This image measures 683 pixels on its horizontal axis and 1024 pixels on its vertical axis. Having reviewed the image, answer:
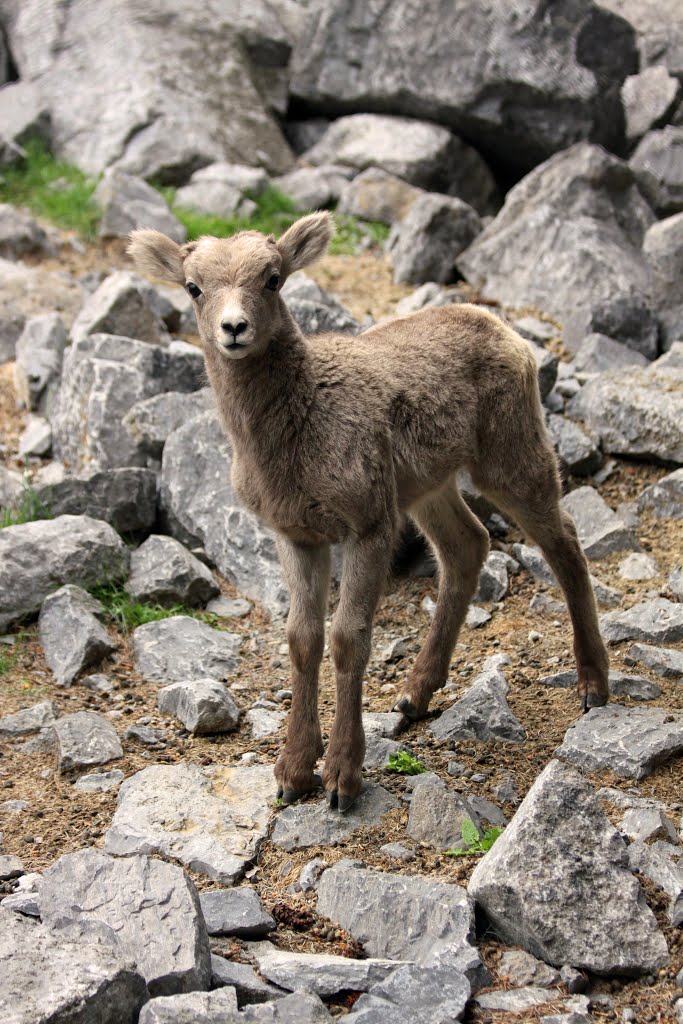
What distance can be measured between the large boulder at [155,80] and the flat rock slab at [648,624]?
11.7m

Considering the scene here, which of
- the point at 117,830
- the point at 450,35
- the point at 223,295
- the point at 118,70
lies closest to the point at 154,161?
the point at 118,70

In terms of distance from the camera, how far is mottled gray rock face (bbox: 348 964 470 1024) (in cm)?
441

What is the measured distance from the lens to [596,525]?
9633 mm

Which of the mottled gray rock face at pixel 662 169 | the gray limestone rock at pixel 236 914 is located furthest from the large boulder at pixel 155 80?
the gray limestone rock at pixel 236 914

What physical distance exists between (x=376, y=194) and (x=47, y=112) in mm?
5965

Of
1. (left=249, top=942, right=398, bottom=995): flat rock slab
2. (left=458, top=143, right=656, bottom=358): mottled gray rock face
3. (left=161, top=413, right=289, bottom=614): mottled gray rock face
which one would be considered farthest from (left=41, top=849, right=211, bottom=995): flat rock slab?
(left=458, top=143, right=656, bottom=358): mottled gray rock face

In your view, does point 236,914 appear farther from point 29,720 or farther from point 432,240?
point 432,240

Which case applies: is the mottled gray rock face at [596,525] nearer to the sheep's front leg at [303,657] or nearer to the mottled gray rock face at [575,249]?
the mottled gray rock face at [575,249]

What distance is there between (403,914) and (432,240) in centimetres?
1049

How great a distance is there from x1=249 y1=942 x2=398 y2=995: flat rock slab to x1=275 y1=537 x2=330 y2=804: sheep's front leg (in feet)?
5.56

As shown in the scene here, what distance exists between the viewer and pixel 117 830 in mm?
6207

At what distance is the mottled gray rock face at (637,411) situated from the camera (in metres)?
10.0

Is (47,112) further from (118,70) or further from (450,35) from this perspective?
(450,35)

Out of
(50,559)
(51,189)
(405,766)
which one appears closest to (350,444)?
(405,766)
